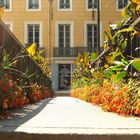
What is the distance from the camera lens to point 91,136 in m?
4.41

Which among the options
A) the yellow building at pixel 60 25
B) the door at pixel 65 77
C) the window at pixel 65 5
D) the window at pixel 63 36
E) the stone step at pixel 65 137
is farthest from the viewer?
the window at pixel 65 5

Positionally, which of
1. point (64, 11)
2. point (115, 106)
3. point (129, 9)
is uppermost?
point (64, 11)

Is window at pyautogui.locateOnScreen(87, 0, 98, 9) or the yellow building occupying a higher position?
window at pyautogui.locateOnScreen(87, 0, 98, 9)

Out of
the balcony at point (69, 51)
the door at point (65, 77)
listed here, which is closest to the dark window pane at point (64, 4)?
the balcony at point (69, 51)

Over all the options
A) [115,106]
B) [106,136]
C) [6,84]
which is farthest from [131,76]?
[106,136]

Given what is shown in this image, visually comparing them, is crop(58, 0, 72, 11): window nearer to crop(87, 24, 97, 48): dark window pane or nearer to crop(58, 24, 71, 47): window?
crop(58, 24, 71, 47): window

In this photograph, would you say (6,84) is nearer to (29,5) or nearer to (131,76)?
(131,76)

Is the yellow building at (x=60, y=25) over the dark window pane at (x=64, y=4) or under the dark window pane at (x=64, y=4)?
under

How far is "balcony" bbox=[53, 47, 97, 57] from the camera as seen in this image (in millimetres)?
48750

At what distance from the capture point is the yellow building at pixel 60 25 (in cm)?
4912

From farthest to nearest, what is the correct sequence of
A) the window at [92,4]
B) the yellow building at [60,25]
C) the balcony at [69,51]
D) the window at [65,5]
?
the window at [65,5]
the window at [92,4]
the yellow building at [60,25]
the balcony at [69,51]

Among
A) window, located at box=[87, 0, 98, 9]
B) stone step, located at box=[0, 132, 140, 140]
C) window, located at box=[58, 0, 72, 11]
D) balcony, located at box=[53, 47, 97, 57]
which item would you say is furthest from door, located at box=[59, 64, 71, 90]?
stone step, located at box=[0, 132, 140, 140]

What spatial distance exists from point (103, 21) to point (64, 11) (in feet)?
12.4

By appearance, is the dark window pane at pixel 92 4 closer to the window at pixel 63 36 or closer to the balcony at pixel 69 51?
the window at pixel 63 36
